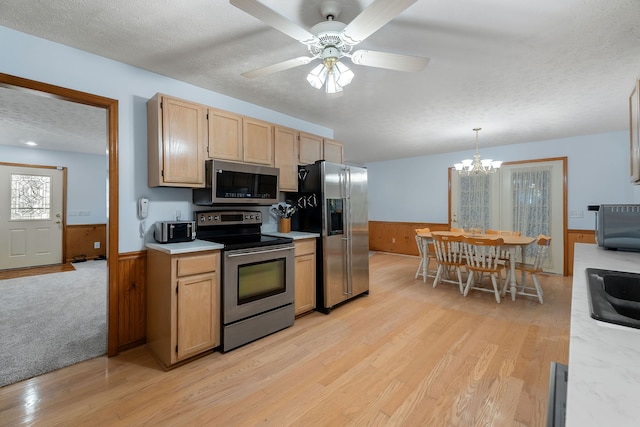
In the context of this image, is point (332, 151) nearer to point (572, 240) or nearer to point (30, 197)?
point (572, 240)

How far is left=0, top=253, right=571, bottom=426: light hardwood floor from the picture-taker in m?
1.67

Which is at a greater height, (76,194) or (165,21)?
(165,21)

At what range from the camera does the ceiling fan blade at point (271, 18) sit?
4.26 ft

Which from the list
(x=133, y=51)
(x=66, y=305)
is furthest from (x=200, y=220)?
(x=66, y=305)

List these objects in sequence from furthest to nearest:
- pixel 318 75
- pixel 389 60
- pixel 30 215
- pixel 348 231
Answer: pixel 30 215, pixel 348 231, pixel 318 75, pixel 389 60

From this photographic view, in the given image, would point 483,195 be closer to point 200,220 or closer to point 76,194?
point 200,220

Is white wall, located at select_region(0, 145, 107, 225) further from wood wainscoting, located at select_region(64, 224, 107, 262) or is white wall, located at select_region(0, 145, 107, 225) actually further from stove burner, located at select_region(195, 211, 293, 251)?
stove burner, located at select_region(195, 211, 293, 251)

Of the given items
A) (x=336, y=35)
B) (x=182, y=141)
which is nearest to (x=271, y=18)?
(x=336, y=35)

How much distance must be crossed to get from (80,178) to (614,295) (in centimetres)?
812

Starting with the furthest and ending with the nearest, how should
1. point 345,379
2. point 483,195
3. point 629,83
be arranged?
point 483,195 < point 629,83 < point 345,379

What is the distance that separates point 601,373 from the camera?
57cm

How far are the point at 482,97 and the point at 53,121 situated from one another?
218 inches

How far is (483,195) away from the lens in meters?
5.69

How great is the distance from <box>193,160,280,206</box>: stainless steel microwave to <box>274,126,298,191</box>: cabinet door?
0.22 metres
